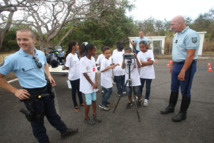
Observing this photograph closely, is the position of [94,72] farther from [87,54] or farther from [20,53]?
[20,53]

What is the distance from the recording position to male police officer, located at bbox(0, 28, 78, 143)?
1606 millimetres

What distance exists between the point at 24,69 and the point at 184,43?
2711mm

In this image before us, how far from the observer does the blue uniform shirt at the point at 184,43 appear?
2307 millimetres

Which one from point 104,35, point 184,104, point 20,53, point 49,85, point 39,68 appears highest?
point 104,35

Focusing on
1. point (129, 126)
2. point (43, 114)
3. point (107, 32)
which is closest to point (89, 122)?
point (129, 126)

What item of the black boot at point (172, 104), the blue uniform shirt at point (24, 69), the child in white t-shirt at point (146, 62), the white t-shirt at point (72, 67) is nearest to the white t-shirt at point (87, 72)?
the white t-shirt at point (72, 67)

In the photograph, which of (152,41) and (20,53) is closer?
(20,53)

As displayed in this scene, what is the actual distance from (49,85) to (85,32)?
55.0ft

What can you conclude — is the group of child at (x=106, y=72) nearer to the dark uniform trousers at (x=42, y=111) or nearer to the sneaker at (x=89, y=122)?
the sneaker at (x=89, y=122)

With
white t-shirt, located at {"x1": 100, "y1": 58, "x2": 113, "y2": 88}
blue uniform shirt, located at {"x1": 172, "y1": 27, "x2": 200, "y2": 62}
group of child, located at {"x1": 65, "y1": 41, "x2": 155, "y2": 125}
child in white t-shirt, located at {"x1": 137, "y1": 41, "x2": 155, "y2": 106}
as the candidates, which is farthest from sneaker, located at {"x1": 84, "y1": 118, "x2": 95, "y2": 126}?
blue uniform shirt, located at {"x1": 172, "y1": 27, "x2": 200, "y2": 62}

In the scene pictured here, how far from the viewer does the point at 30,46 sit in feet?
5.61

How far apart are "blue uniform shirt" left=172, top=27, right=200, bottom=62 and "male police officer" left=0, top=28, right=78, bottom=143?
248 cm

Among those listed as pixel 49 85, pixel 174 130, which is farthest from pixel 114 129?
pixel 49 85

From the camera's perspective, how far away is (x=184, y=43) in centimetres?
243
